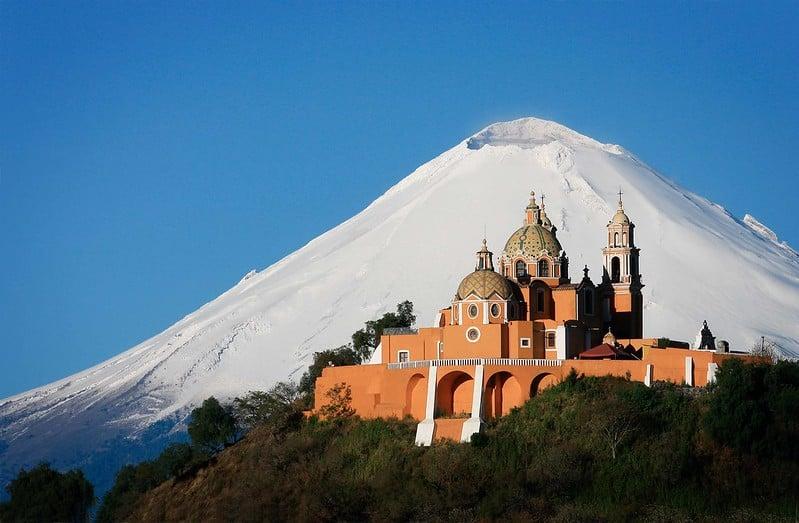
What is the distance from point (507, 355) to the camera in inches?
2454

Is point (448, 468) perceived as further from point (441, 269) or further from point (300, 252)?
point (300, 252)

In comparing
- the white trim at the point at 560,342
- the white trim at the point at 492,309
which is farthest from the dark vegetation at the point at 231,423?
the white trim at the point at 560,342

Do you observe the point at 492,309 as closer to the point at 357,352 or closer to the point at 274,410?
the point at 274,410

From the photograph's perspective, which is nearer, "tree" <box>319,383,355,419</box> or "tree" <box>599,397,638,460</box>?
"tree" <box>599,397,638,460</box>

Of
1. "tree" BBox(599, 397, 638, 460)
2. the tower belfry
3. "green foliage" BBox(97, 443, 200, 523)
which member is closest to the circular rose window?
"tree" BBox(599, 397, 638, 460)

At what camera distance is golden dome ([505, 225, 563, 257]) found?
2623 inches

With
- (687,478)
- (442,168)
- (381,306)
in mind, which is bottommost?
(687,478)

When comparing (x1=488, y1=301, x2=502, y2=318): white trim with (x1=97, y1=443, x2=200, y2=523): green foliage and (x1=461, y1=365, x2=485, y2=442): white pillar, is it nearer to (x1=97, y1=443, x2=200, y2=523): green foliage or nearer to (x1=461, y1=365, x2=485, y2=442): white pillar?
(x1=461, y1=365, x2=485, y2=442): white pillar

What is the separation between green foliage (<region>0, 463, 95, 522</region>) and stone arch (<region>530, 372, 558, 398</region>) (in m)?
20.9

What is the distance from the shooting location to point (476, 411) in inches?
2413

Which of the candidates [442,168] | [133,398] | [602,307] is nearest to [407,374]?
[602,307]

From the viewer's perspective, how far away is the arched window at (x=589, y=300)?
6588 cm

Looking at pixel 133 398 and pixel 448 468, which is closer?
pixel 448 468

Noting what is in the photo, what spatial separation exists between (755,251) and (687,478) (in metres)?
56.4
